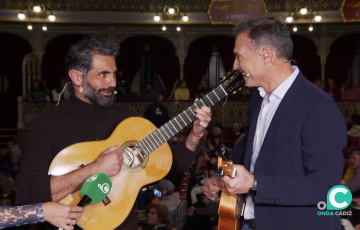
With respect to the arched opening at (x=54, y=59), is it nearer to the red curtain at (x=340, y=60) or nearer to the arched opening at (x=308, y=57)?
the arched opening at (x=308, y=57)

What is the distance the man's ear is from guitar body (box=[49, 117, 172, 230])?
391mm

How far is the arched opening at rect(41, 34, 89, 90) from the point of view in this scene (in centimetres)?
1881

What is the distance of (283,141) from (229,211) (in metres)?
0.63

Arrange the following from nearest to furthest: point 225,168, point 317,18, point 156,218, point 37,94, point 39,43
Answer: point 225,168, point 156,218, point 37,94, point 317,18, point 39,43

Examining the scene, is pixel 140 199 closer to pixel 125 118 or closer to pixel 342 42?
pixel 125 118

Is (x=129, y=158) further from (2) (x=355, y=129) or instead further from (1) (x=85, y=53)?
(2) (x=355, y=129)

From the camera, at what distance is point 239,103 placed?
16.0 m

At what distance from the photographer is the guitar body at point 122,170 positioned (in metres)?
2.98

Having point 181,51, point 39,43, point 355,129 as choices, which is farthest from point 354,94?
point 39,43

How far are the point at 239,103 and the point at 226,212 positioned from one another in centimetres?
1332

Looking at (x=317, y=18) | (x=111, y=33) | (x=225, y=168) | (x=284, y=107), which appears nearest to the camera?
(x=225, y=168)

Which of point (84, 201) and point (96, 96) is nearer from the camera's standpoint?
point (84, 201)

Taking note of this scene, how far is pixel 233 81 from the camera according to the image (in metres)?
3.15

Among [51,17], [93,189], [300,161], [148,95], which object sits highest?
[51,17]
